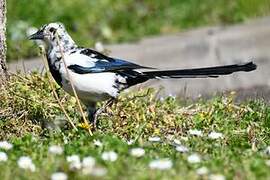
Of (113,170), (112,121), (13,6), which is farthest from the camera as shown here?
(13,6)

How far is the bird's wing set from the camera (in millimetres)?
6259

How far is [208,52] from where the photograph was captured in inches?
396

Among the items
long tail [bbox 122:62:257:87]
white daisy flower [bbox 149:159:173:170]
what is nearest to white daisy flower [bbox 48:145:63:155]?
white daisy flower [bbox 149:159:173:170]

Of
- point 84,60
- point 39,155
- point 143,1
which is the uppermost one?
point 143,1

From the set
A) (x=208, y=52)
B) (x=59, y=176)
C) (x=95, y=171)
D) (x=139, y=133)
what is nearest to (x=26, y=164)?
(x=59, y=176)

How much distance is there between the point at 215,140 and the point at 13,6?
5.02 metres

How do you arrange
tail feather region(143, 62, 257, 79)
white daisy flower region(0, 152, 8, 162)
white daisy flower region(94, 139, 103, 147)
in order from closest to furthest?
white daisy flower region(0, 152, 8, 162)
white daisy flower region(94, 139, 103, 147)
tail feather region(143, 62, 257, 79)

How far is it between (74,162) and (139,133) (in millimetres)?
1662

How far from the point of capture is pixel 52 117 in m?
6.71

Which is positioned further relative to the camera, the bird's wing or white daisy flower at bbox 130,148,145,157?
the bird's wing

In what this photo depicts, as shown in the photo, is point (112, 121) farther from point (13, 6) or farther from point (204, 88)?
point (13, 6)

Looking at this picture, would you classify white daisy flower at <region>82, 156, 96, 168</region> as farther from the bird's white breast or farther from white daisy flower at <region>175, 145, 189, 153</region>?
→ the bird's white breast

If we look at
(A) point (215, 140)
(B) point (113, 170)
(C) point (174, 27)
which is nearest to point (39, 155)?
(B) point (113, 170)

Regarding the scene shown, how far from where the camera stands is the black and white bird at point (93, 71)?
6.24 meters
